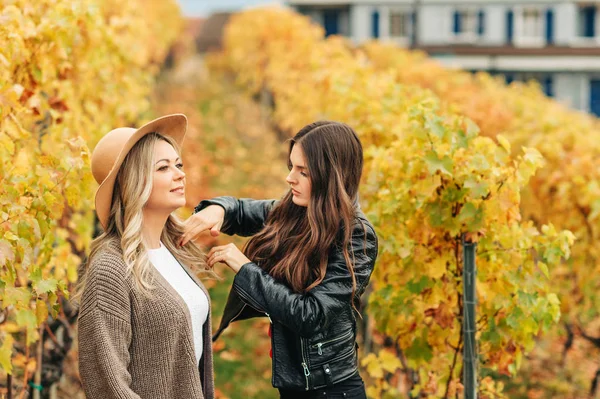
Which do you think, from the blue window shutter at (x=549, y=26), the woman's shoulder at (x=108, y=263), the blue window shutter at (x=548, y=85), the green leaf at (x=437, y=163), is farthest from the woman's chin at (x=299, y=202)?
the blue window shutter at (x=549, y=26)

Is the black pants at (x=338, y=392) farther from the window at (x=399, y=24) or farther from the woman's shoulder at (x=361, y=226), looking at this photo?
the window at (x=399, y=24)

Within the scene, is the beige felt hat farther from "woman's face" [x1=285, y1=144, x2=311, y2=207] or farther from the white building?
the white building

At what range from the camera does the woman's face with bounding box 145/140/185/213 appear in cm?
287

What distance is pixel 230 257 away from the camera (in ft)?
10.1

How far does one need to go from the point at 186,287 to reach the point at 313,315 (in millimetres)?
492

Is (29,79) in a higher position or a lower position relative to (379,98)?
higher

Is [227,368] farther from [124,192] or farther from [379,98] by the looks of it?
[124,192]

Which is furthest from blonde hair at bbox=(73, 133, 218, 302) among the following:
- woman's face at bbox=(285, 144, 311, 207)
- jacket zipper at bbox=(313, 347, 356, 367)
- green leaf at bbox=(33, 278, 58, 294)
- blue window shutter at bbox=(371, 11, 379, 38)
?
blue window shutter at bbox=(371, 11, 379, 38)

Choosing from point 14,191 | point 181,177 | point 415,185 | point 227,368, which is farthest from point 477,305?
point 227,368

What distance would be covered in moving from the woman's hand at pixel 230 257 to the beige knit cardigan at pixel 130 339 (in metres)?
0.30

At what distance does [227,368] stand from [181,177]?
4.73 metres

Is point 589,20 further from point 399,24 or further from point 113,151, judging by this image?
point 113,151

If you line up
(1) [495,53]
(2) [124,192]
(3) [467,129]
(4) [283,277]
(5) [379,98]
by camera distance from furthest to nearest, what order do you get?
(1) [495,53] → (5) [379,98] → (3) [467,129] → (4) [283,277] → (2) [124,192]

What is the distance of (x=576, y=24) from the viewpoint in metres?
33.8
